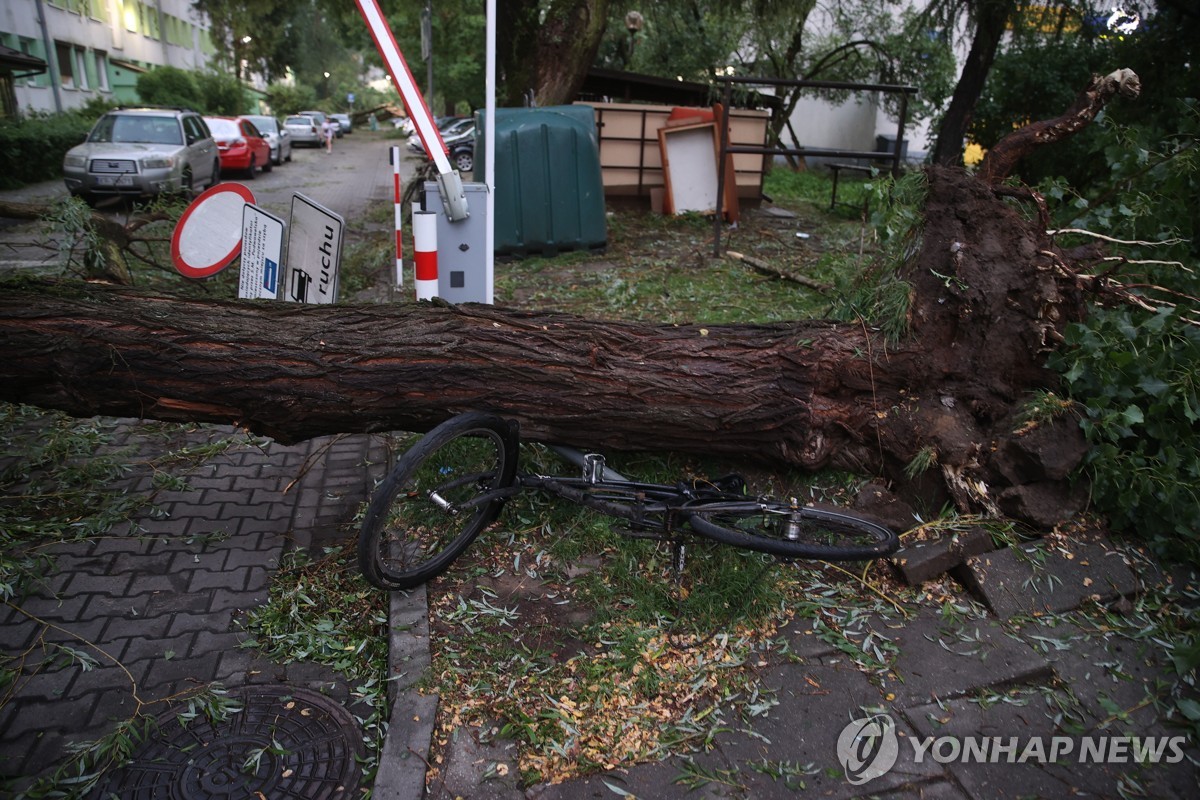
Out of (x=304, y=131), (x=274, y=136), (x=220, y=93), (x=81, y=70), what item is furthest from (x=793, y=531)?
(x=220, y=93)

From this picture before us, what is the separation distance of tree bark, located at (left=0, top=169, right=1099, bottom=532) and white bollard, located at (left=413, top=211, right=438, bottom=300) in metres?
2.26

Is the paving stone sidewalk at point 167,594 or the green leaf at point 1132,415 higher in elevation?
the green leaf at point 1132,415

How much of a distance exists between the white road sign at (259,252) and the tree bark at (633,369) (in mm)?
2054

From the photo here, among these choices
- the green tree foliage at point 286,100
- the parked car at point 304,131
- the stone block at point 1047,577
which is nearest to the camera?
the stone block at point 1047,577

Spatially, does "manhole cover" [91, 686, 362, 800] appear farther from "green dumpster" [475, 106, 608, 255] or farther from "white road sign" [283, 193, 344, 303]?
"green dumpster" [475, 106, 608, 255]

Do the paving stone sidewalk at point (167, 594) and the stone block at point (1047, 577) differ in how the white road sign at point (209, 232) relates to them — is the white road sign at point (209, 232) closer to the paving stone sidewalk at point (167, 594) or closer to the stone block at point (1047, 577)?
the paving stone sidewalk at point (167, 594)

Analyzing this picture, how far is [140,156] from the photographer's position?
49.3 feet

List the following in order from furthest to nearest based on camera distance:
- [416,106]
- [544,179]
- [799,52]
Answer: [799,52]
[544,179]
[416,106]

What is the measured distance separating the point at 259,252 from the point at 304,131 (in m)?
32.1

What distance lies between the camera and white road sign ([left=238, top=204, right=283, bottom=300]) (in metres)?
6.09

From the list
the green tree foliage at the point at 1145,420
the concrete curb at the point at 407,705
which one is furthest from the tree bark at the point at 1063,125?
the concrete curb at the point at 407,705

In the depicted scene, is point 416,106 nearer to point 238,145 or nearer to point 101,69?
point 238,145

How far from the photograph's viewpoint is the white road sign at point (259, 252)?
6.09 meters

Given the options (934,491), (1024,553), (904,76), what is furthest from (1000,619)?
(904,76)
